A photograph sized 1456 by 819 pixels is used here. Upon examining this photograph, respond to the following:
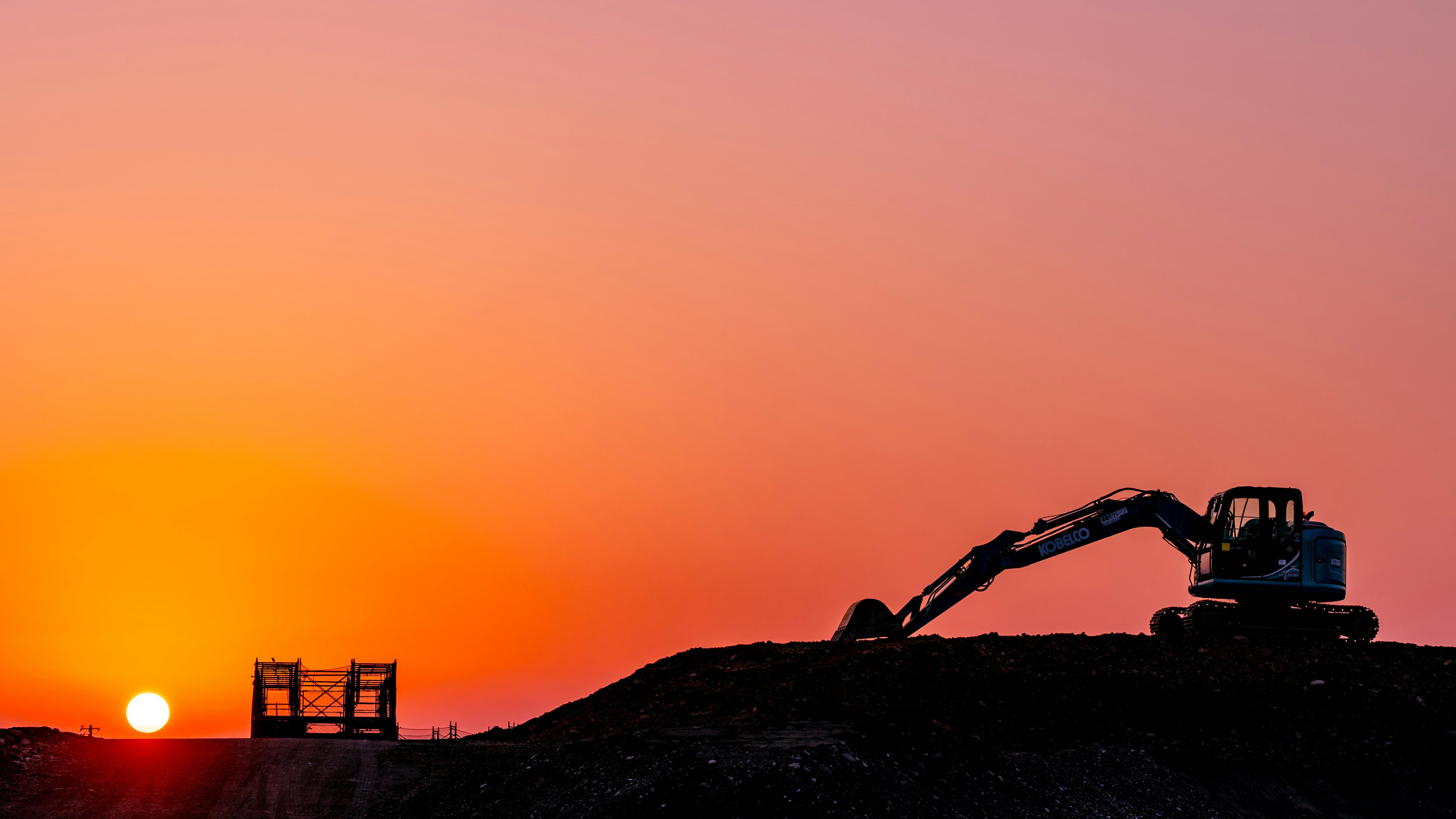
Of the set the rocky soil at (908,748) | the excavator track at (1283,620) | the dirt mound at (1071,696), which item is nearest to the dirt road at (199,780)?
the rocky soil at (908,748)

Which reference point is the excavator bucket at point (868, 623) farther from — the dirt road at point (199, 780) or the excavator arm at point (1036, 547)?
the dirt road at point (199, 780)

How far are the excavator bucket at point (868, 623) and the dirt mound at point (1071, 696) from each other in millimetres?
1620

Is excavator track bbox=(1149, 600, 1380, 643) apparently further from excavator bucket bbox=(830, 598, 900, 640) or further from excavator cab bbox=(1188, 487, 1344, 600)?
excavator bucket bbox=(830, 598, 900, 640)

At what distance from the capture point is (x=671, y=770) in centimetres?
2700

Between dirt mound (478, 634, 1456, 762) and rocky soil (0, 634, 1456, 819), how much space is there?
7 cm

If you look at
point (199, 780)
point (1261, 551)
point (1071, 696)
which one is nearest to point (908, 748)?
point (1071, 696)

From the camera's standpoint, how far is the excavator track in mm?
40281

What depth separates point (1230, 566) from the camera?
4050 cm

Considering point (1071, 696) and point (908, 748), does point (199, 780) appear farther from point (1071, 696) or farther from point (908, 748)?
point (1071, 696)

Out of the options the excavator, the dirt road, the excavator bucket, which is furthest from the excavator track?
the dirt road

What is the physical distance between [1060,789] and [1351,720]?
975 centimetres

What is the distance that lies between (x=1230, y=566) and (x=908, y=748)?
1549 centimetres

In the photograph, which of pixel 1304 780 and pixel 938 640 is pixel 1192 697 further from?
pixel 938 640

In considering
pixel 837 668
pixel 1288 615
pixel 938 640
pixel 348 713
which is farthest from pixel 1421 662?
pixel 348 713
